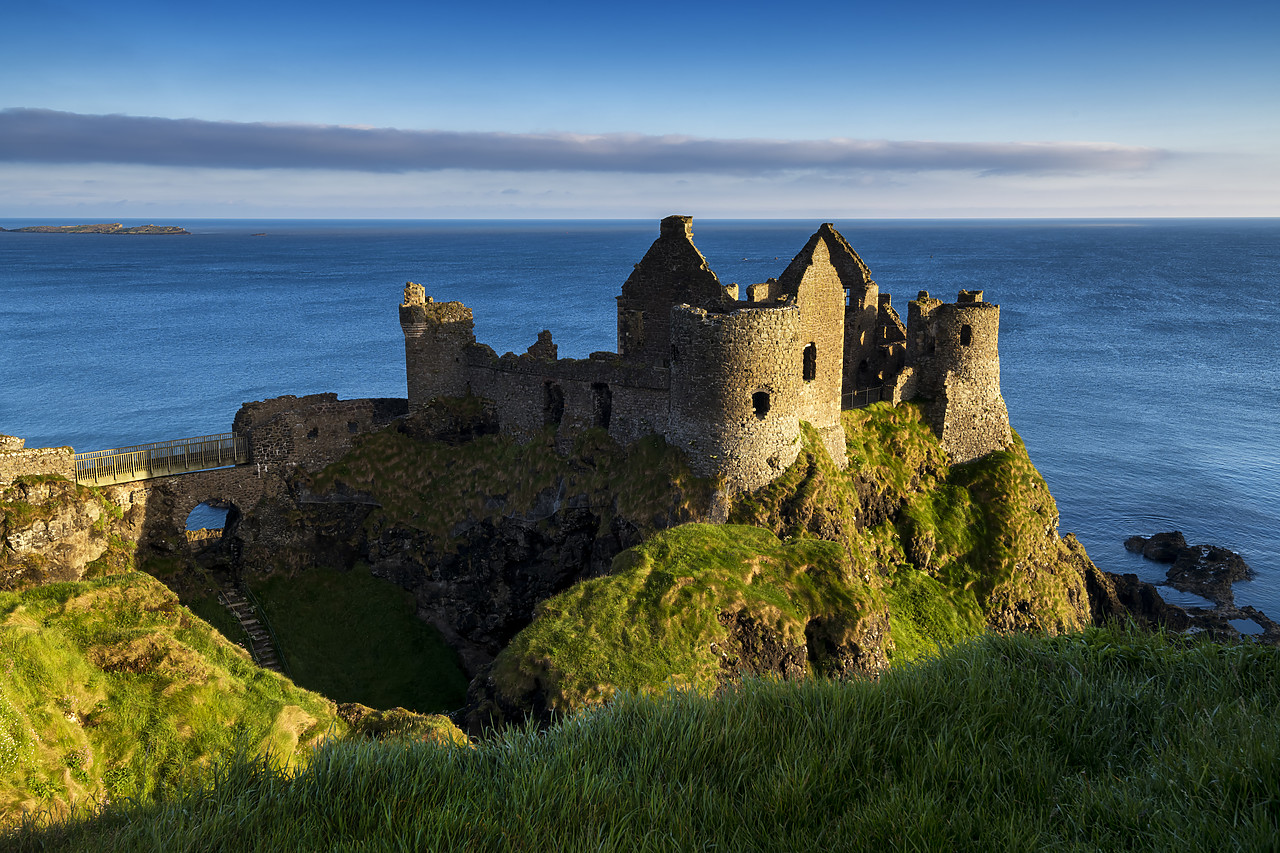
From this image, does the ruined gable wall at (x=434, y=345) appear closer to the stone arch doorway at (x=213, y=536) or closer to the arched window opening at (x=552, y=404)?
the arched window opening at (x=552, y=404)

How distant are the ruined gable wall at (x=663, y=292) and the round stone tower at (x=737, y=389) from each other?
511 cm

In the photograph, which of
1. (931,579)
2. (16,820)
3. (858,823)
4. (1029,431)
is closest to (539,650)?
(16,820)

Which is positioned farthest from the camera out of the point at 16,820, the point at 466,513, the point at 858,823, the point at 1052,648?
the point at 466,513

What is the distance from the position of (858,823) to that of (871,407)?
3116cm

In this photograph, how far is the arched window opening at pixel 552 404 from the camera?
3750cm

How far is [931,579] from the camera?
116 feet

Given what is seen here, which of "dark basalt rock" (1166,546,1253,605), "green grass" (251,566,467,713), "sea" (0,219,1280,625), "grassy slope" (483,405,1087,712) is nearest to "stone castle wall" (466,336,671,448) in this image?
"grassy slope" (483,405,1087,712)

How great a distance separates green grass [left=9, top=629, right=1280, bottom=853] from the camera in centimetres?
868

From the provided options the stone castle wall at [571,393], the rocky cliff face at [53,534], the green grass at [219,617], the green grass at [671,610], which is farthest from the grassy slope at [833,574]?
the rocky cliff face at [53,534]

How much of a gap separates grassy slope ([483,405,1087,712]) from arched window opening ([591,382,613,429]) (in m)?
7.77

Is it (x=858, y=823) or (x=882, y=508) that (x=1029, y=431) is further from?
(x=858, y=823)

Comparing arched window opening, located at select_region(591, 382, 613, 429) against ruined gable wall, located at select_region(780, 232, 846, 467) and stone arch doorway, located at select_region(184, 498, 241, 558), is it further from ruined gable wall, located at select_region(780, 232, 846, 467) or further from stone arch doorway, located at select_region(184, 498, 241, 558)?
stone arch doorway, located at select_region(184, 498, 241, 558)

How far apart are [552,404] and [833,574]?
15968 millimetres

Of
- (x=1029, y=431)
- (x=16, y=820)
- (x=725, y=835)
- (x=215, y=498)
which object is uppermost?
(x=725, y=835)
